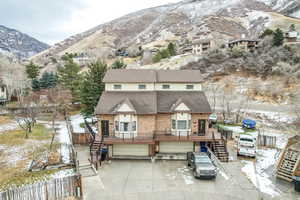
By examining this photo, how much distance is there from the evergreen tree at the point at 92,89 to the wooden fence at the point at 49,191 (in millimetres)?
18019

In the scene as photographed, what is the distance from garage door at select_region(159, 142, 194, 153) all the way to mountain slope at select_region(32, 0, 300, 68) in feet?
238

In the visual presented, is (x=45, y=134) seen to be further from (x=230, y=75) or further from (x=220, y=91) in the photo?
(x=230, y=75)

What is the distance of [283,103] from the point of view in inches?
1374

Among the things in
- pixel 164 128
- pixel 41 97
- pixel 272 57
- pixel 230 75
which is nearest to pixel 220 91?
pixel 230 75

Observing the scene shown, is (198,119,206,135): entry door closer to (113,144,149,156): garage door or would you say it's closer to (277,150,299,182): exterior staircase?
(113,144,149,156): garage door

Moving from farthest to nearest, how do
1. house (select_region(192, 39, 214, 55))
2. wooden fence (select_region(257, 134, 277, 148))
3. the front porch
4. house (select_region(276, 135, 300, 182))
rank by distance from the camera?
house (select_region(192, 39, 214, 55)), wooden fence (select_region(257, 134, 277, 148)), the front porch, house (select_region(276, 135, 300, 182))

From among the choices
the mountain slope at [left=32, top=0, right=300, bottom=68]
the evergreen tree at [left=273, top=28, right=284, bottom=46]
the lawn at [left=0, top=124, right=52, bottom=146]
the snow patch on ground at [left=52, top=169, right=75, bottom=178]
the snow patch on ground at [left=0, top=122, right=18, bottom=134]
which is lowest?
the snow patch on ground at [left=52, top=169, right=75, bottom=178]

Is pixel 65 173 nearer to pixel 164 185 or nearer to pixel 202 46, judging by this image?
pixel 164 185

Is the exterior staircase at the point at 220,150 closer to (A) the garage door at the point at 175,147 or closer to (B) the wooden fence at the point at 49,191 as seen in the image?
(A) the garage door at the point at 175,147

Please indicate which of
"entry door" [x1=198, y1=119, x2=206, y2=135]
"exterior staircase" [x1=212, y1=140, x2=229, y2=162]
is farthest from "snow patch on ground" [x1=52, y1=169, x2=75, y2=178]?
"exterior staircase" [x1=212, y1=140, x2=229, y2=162]

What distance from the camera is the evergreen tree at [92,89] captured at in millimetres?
29484

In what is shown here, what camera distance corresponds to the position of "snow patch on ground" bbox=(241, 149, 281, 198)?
14023mm

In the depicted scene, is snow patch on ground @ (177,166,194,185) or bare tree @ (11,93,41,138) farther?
bare tree @ (11,93,41,138)

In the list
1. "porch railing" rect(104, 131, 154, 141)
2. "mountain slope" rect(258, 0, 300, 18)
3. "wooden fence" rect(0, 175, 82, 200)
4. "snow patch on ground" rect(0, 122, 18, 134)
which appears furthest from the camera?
"mountain slope" rect(258, 0, 300, 18)
